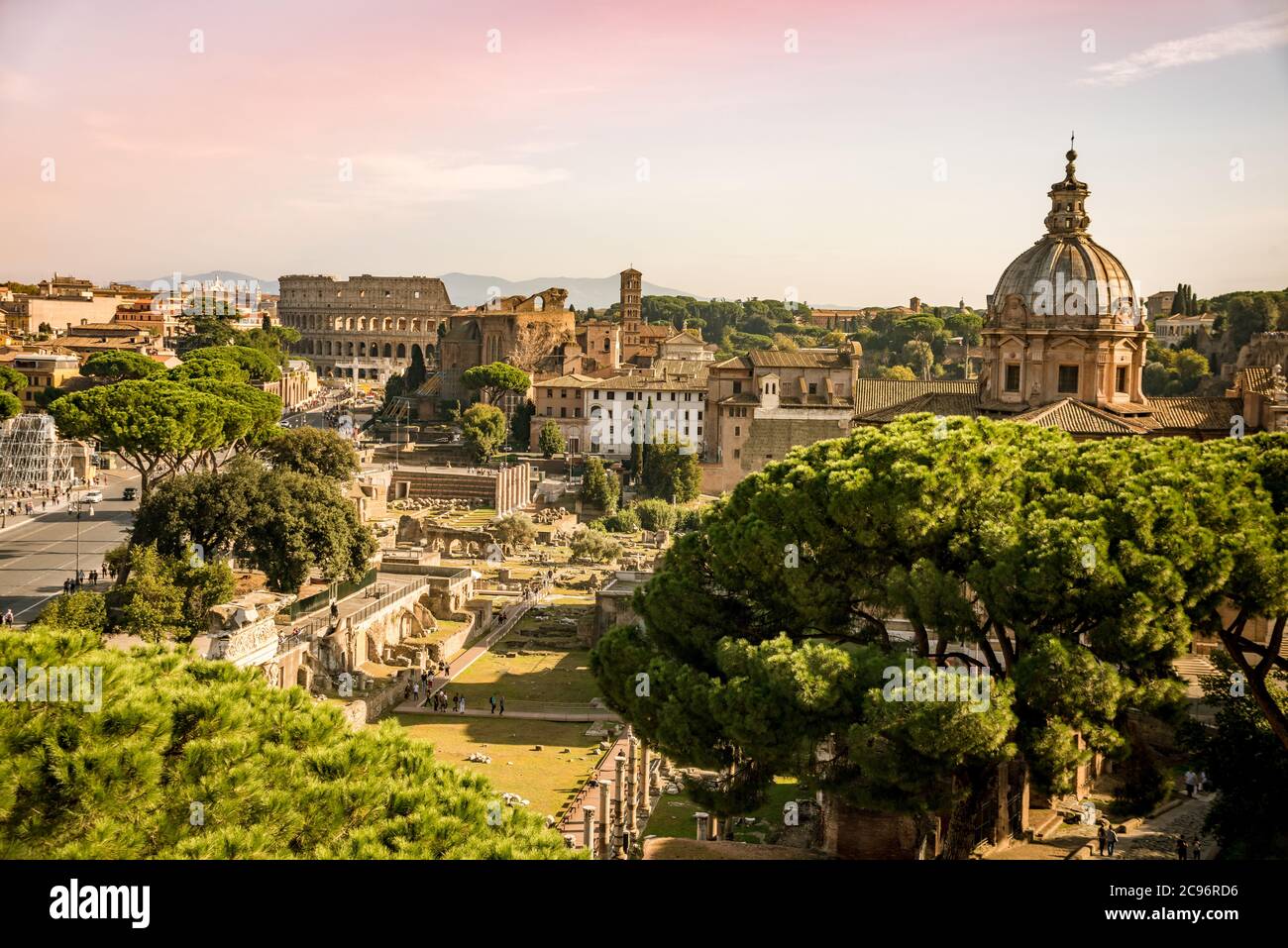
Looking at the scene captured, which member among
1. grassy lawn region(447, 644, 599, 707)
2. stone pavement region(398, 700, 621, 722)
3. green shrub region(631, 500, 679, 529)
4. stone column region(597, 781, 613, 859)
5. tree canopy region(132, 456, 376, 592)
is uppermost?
tree canopy region(132, 456, 376, 592)

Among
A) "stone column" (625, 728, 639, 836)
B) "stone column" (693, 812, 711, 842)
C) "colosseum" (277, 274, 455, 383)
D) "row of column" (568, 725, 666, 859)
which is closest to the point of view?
"row of column" (568, 725, 666, 859)

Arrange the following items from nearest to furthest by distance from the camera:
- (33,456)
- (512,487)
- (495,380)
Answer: (33,456) → (512,487) → (495,380)

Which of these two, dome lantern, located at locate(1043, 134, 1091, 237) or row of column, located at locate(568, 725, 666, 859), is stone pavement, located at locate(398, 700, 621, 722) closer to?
row of column, located at locate(568, 725, 666, 859)

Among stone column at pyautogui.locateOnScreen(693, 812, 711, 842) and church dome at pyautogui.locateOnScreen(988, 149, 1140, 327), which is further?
church dome at pyautogui.locateOnScreen(988, 149, 1140, 327)

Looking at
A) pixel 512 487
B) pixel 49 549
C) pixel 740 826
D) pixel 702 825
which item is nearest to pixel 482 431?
pixel 512 487

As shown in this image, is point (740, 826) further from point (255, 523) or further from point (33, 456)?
point (33, 456)

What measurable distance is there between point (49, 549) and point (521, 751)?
19.2 m

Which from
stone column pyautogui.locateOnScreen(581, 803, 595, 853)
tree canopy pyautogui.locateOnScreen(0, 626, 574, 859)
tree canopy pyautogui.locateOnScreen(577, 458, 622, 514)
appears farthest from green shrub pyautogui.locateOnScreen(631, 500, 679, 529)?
tree canopy pyautogui.locateOnScreen(0, 626, 574, 859)

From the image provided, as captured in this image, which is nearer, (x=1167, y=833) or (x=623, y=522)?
(x=1167, y=833)

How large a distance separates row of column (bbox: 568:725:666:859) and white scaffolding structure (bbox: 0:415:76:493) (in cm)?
3331

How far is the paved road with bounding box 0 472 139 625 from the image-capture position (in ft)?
92.9

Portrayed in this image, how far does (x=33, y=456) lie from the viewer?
4494cm
